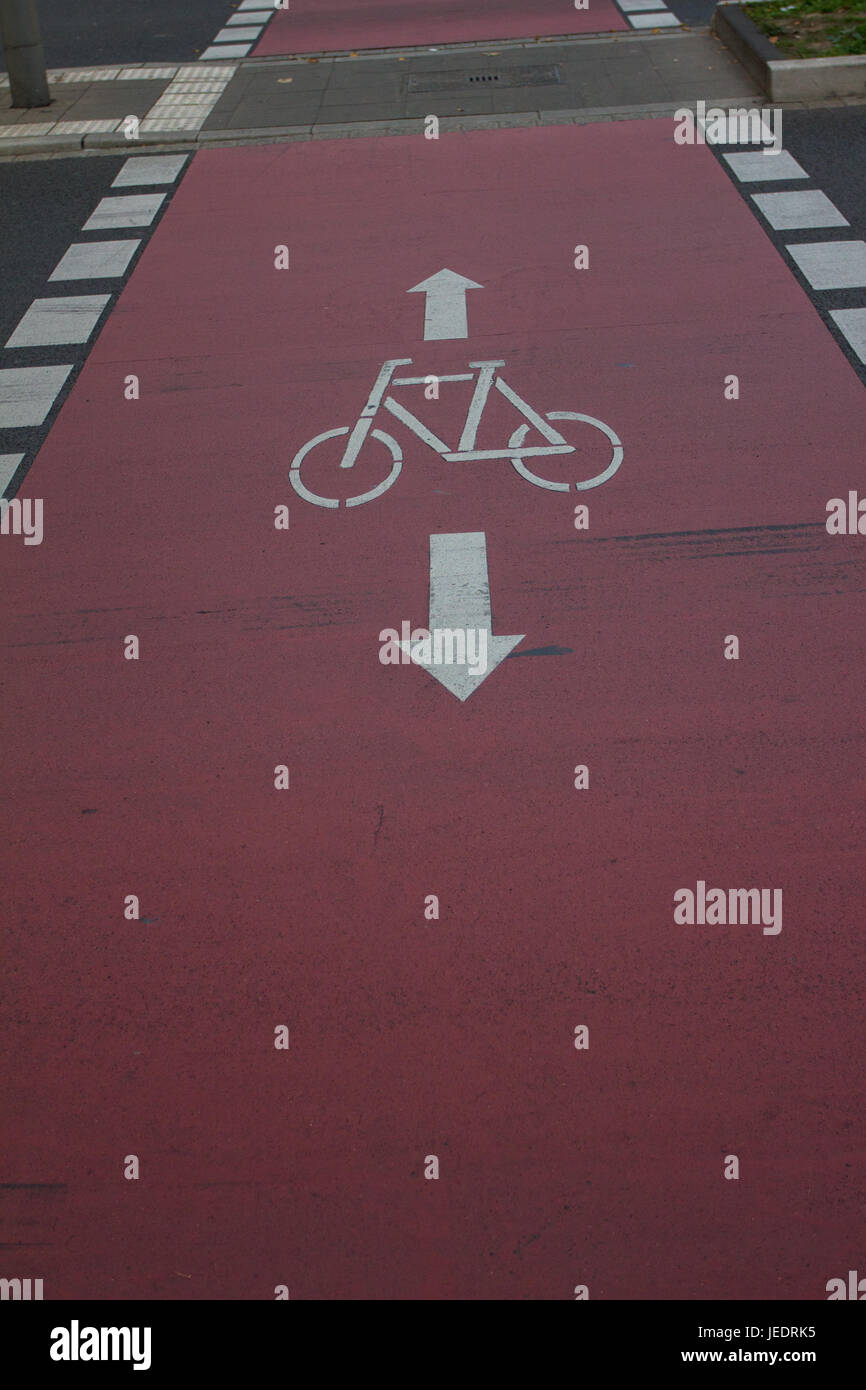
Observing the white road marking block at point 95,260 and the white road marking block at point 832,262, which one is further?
the white road marking block at point 95,260

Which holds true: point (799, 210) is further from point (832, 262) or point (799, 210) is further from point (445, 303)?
point (445, 303)

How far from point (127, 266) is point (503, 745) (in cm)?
658

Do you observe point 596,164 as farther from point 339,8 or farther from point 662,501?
point 339,8

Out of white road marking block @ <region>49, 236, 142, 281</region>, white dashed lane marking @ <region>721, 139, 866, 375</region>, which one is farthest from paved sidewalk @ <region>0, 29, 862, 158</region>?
white road marking block @ <region>49, 236, 142, 281</region>

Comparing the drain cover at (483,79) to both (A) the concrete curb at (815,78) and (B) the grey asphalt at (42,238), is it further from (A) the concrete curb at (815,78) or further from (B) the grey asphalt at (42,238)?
(B) the grey asphalt at (42,238)

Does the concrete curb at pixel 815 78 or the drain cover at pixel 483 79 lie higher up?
the drain cover at pixel 483 79

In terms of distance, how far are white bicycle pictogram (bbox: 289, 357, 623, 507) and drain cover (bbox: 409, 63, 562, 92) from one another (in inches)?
275

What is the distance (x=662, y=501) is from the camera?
6.37 meters

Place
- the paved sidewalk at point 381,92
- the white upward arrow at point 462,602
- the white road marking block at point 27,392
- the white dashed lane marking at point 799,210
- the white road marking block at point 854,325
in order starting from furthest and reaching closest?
the paved sidewalk at point 381,92, the white dashed lane marking at point 799,210, the white road marking block at point 27,392, the white road marking block at point 854,325, the white upward arrow at point 462,602

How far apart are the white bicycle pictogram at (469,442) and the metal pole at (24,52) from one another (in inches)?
309

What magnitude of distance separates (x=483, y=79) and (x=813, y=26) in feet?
11.5

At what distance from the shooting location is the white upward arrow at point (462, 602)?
5.36 m

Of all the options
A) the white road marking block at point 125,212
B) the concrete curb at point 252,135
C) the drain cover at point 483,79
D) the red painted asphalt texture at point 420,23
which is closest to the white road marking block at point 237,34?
the red painted asphalt texture at point 420,23
